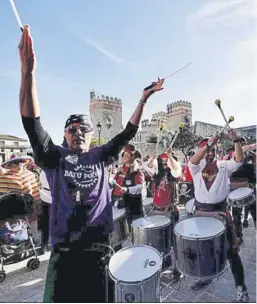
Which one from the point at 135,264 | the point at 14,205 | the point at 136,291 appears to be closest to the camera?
the point at 136,291

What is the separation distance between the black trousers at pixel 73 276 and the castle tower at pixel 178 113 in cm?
6322

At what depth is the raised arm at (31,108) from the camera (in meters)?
1.44

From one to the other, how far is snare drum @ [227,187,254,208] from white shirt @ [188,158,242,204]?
1.35 metres

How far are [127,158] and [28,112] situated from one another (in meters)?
3.31

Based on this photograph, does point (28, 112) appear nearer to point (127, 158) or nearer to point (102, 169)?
point (102, 169)

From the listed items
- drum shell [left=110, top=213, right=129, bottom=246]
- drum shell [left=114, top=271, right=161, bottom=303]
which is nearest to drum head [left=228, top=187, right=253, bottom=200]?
drum shell [left=110, top=213, right=129, bottom=246]

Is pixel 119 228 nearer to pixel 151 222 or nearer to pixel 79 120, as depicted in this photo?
pixel 151 222

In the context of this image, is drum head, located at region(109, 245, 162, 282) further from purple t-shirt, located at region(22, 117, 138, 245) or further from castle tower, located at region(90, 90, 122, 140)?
castle tower, located at region(90, 90, 122, 140)

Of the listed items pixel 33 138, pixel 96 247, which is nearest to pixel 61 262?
pixel 96 247

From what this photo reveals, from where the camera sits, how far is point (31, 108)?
1.54m

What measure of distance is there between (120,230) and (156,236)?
63cm

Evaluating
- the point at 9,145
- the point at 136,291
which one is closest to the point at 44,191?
the point at 136,291

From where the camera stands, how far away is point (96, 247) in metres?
1.79

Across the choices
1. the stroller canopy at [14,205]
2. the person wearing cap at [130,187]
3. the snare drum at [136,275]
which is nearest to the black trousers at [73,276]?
Answer: the snare drum at [136,275]
